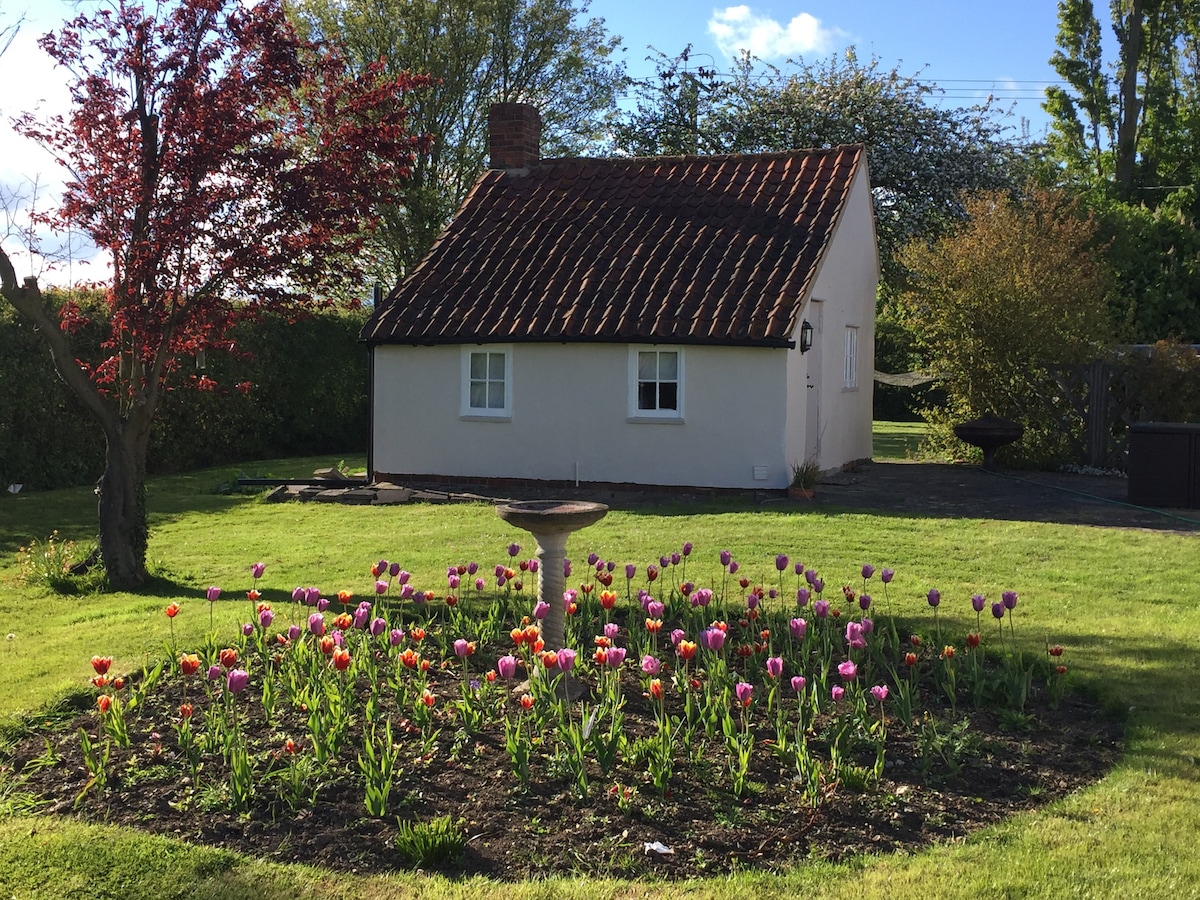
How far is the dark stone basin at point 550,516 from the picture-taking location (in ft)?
20.0

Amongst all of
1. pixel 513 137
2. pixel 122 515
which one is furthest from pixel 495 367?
pixel 122 515

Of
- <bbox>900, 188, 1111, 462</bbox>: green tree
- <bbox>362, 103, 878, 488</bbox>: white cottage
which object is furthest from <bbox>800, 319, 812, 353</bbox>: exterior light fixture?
<bbox>900, 188, 1111, 462</bbox>: green tree

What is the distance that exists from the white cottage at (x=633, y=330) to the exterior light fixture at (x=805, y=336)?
0.06 meters

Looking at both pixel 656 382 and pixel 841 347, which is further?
pixel 841 347

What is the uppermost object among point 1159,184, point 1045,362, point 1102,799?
point 1159,184

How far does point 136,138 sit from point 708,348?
27.2 ft

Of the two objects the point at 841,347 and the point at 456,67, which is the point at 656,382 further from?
the point at 456,67

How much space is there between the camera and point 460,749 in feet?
17.6

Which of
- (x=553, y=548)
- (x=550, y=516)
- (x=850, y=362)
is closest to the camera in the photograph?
(x=550, y=516)

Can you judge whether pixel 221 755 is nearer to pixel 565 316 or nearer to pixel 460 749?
pixel 460 749

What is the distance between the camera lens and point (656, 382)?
1606cm

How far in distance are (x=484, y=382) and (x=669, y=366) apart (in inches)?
114

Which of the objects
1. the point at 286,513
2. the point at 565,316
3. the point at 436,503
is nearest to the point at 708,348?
the point at 565,316

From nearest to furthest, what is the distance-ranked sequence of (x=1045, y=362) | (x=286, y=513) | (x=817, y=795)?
(x=817, y=795)
(x=286, y=513)
(x=1045, y=362)
